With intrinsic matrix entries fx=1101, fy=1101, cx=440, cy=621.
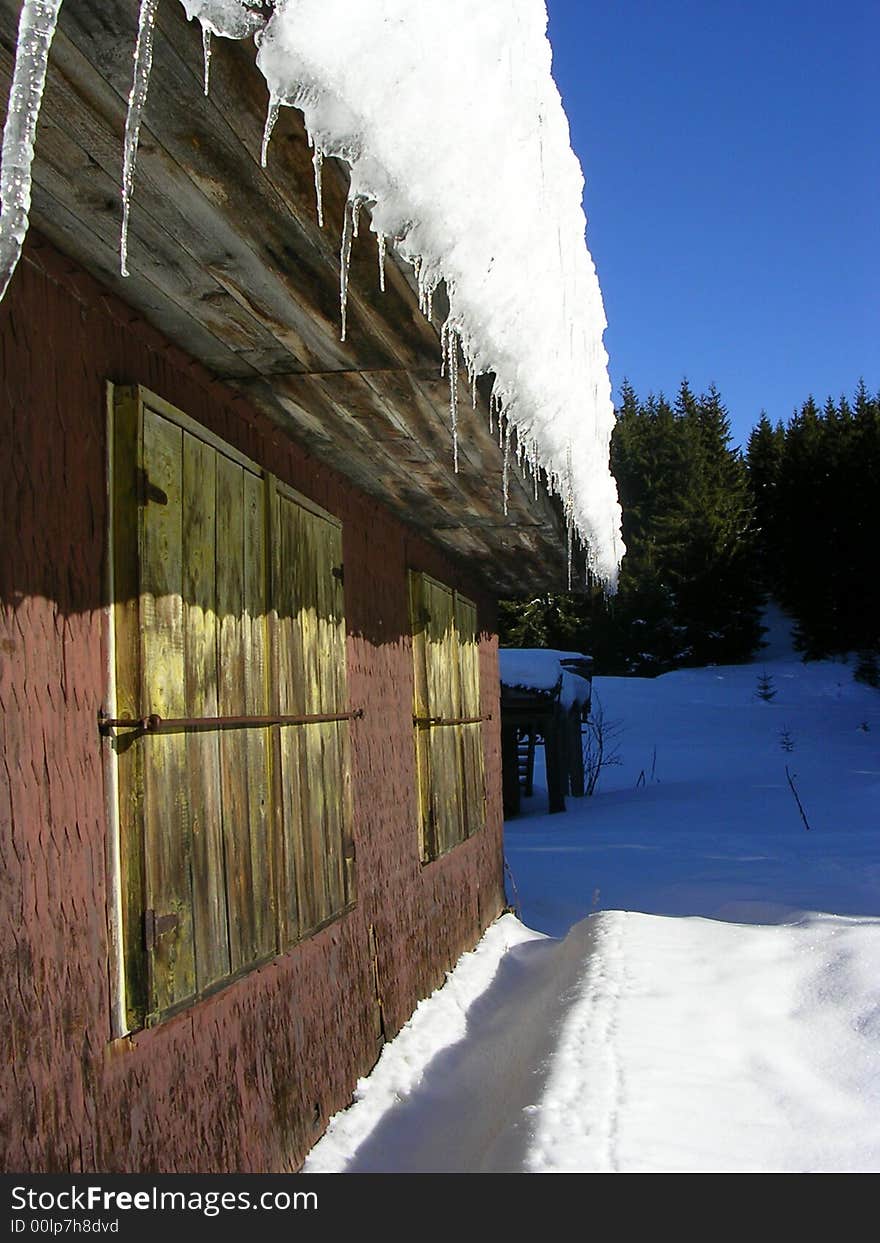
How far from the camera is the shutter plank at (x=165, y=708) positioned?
239 cm

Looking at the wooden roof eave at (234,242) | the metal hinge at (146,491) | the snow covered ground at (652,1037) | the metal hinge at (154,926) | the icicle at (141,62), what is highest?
the wooden roof eave at (234,242)

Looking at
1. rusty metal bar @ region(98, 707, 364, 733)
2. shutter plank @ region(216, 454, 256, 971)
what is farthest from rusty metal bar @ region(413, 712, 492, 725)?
shutter plank @ region(216, 454, 256, 971)

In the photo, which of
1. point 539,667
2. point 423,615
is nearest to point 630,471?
point 539,667

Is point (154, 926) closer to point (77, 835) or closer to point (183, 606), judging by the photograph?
point (77, 835)

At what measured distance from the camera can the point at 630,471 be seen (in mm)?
43031

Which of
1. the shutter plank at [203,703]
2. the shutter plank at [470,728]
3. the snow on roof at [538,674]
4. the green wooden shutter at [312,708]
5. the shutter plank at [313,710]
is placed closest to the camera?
the shutter plank at [203,703]

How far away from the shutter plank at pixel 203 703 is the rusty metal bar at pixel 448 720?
8.95ft

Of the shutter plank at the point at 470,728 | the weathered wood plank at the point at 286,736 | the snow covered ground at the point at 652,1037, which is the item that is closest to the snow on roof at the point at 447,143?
the weathered wood plank at the point at 286,736

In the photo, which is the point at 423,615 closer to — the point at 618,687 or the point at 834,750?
the point at 834,750

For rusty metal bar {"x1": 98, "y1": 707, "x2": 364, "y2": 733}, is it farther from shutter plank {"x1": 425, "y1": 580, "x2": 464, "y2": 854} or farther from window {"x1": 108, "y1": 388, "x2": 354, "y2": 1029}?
shutter plank {"x1": 425, "y1": 580, "x2": 464, "y2": 854}

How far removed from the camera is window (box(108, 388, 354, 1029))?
7.75 ft

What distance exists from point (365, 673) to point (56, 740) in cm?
251

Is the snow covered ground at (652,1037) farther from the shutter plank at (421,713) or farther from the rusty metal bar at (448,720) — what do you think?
the rusty metal bar at (448,720)

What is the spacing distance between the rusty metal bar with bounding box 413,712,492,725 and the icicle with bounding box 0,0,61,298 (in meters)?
4.32
